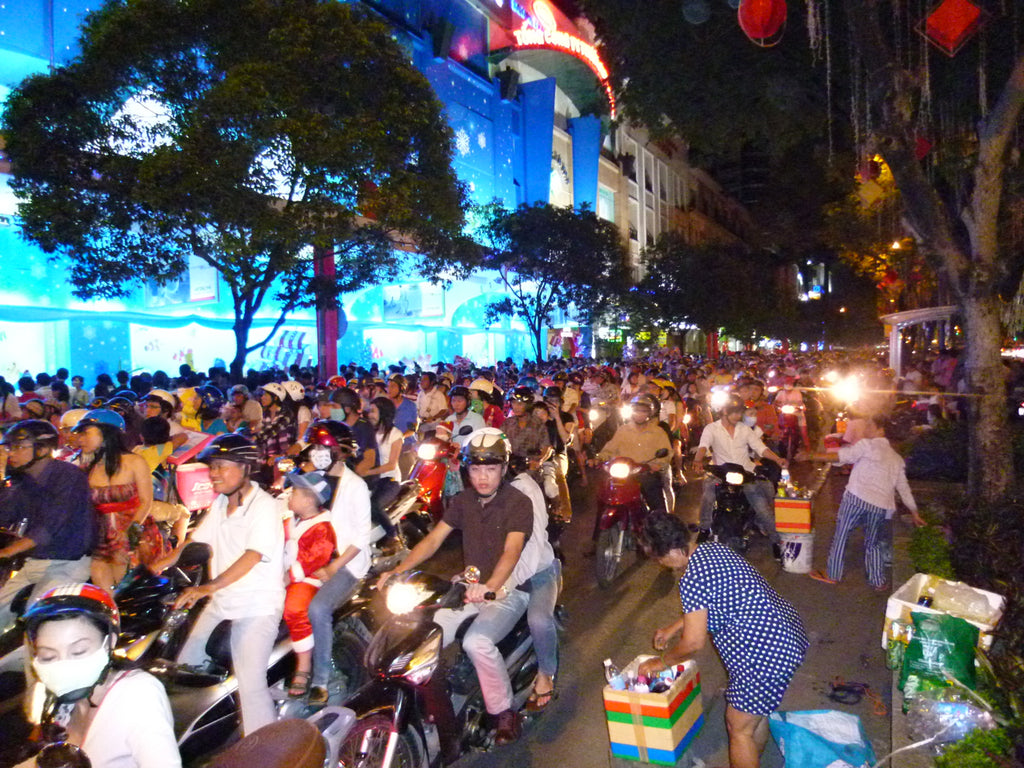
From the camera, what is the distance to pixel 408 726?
151 inches

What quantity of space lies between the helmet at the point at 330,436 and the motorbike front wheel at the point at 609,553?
3.29 m

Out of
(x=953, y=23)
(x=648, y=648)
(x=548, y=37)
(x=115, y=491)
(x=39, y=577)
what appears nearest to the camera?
(x=39, y=577)

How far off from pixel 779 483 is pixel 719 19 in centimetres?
555

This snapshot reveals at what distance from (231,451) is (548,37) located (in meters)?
35.8

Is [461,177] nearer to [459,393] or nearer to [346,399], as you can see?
[459,393]

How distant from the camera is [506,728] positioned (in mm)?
4324

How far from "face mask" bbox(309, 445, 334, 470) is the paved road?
1.95 meters

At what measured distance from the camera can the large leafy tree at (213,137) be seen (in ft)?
42.7

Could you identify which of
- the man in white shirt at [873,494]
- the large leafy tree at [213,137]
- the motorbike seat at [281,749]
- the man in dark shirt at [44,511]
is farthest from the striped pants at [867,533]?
the large leafy tree at [213,137]

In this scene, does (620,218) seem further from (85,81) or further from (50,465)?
(50,465)

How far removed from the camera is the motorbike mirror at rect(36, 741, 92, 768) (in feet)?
6.77

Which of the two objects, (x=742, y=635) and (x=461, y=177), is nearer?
(x=742, y=635)

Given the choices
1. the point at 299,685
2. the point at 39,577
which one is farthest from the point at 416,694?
the point at 39,577

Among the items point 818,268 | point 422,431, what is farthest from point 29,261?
point 818,268
